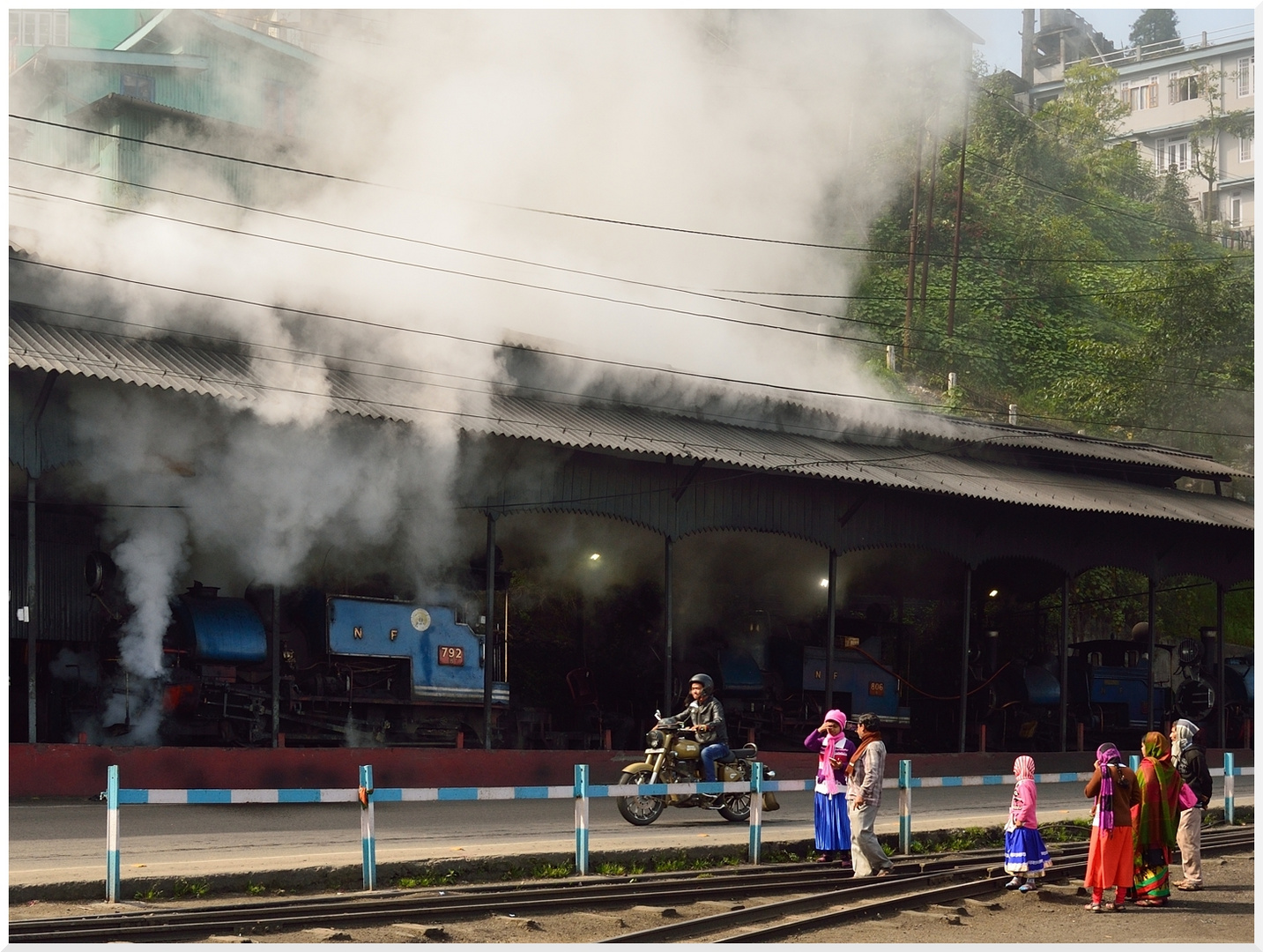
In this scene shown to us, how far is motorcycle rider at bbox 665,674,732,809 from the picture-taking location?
15055mm

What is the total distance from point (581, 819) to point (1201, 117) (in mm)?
61224

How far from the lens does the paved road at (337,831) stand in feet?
36.7

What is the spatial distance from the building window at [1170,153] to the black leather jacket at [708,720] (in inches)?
2241

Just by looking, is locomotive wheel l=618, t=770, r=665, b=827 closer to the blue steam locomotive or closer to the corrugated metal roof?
the blue steam locomotive

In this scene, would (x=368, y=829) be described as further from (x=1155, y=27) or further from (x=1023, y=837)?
(x=1155, y=27)

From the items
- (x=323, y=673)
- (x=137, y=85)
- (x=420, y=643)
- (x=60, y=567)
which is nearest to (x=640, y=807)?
(x=420, y=643)

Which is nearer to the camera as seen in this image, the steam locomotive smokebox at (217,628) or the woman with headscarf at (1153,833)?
the woman with headscarf at (1153,833)

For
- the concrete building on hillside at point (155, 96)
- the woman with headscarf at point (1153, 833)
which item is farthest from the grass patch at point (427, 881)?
the concrete building on hillside at point (155, 96)

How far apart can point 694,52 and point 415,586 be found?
15.3 meters

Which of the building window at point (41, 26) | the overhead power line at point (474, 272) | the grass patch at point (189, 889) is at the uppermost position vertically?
the building window at point (41, 26)

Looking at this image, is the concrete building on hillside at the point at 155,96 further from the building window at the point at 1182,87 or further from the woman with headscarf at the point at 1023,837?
the building window at the point at 1182,87

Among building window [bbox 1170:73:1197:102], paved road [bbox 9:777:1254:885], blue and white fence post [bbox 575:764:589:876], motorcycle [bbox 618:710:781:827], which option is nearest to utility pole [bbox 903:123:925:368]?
paved road [bbox 9:777:1254:885]

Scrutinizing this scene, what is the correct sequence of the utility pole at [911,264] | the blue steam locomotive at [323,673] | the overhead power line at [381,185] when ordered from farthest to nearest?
the utility pole at [911,264] < the overhead power line at [381,185] < the blue steam locomotive at [323,673]

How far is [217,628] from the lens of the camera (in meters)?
17.7
